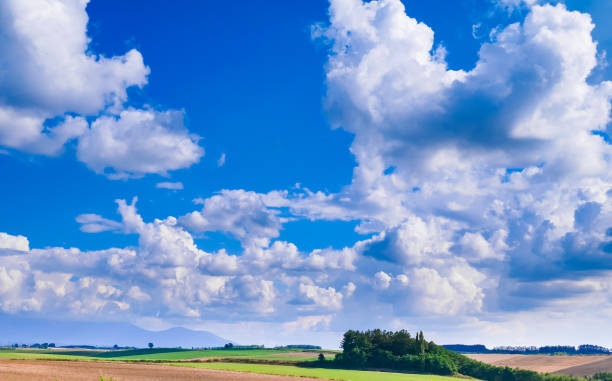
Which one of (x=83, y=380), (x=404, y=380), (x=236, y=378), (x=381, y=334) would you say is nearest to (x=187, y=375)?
(x=236, y=378)

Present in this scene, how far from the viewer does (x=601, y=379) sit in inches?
3789

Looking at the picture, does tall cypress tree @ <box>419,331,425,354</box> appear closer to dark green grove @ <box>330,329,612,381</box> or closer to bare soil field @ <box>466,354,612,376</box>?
dark green grove @ <box>330,329,612,381</box>

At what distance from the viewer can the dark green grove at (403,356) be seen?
11338 centimetres

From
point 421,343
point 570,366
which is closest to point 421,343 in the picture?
point 421,343

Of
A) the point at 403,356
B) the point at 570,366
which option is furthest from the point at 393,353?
the point at 570,366

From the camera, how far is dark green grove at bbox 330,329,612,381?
11338 cm

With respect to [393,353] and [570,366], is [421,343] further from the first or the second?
[570,366]

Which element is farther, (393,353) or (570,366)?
(570,366)

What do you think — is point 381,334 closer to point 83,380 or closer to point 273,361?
point 273,361

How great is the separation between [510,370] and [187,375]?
203ft

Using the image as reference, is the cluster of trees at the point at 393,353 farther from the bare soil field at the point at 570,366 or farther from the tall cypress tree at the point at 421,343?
the bare soil field at the point at 570,366

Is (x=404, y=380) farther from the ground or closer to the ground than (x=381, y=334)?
closer to the ground

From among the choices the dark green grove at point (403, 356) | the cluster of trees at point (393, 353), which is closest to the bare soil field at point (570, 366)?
the dark green grove at point (403, 356)

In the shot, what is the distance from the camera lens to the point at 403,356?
4663 inches
